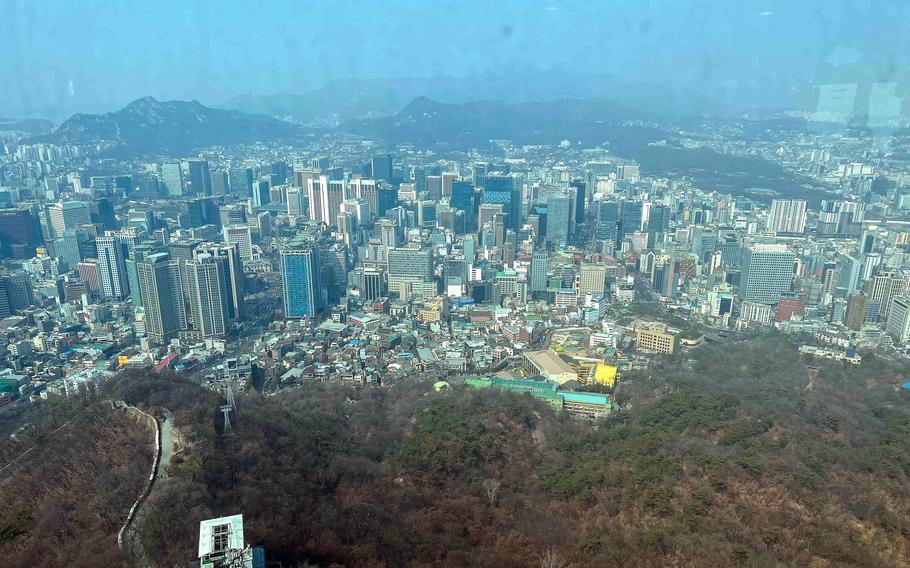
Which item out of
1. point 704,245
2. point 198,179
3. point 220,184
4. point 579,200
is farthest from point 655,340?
point 198,179

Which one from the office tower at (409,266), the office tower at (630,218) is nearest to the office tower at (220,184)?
the office tower at (409,266)

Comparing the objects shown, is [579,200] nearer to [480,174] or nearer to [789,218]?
[480,174]

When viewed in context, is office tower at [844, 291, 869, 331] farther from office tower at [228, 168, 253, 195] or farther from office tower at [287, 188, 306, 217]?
office tower at [228, 168, 253, 195]

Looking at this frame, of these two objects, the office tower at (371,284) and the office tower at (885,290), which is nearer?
the office tower at (885,290)

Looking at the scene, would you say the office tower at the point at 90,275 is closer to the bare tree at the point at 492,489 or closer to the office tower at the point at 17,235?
the office tower at the point at 17,235

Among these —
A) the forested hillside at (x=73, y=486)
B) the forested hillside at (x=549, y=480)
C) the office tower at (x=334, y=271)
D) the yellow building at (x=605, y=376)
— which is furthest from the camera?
the office tower at (x=334, y=271)

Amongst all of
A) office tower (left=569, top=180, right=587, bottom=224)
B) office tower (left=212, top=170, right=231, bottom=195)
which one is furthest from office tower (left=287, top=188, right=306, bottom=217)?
office tower (left=569, top=180, right=587, bottom=224)

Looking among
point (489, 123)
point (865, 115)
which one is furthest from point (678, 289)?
point (489, 123)
